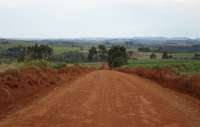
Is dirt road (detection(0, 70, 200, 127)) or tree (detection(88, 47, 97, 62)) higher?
dirt road (detection(0, 70, 200, 127))

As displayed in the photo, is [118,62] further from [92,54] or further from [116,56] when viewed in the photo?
[92,54]

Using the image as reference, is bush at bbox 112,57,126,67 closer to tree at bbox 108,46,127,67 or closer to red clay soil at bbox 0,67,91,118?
tree at bbox 108,46,127,67

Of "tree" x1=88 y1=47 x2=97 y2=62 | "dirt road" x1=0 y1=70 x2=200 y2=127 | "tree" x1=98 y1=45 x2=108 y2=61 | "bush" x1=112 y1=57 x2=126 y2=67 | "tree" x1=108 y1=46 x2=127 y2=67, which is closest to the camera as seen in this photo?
"dirt road" x1=0 y1=70 x2=200 y2=127

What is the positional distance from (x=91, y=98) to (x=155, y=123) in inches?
243

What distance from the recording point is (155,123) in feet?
38.4

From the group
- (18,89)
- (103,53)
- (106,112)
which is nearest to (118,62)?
(103,53)

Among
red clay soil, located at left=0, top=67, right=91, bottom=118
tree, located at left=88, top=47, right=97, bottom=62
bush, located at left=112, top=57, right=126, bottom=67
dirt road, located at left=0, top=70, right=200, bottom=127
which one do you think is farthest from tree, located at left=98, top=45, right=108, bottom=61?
dirt road, located at left=0, top=70, right=200, bottom=127

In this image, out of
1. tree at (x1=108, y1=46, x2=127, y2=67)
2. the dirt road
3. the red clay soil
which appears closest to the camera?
the dirt road

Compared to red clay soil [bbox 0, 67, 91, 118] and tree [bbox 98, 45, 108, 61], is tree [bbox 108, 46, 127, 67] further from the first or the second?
red clay soil [bbox 0, 67, 91, 118]

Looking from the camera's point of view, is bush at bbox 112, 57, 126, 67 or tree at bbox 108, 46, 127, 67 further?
tree at bbox 108, 46, 127, 67

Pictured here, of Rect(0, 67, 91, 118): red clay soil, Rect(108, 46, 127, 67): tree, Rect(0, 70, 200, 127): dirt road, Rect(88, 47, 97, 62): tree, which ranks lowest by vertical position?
Rect(88, 47, 97, 62): tree

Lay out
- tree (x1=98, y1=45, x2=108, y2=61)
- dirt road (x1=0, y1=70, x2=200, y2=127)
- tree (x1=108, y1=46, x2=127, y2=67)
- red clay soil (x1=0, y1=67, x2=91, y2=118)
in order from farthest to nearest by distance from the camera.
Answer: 1. tree (x1=98, y1=45, x2=108, y2=61)
2. tree (x1=108, y1=46, x2=127, y2=67)
3. red clay soil (x1=0, y1=67, x2=91, y2=118)
4. dirt road (x1=0, y1=70, x2=200, y2=127)

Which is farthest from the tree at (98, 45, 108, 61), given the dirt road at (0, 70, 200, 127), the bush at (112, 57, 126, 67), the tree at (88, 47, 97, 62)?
the dirt road at (0, 70, 200, 127)

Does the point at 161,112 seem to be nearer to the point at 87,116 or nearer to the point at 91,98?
the point at 87,116
